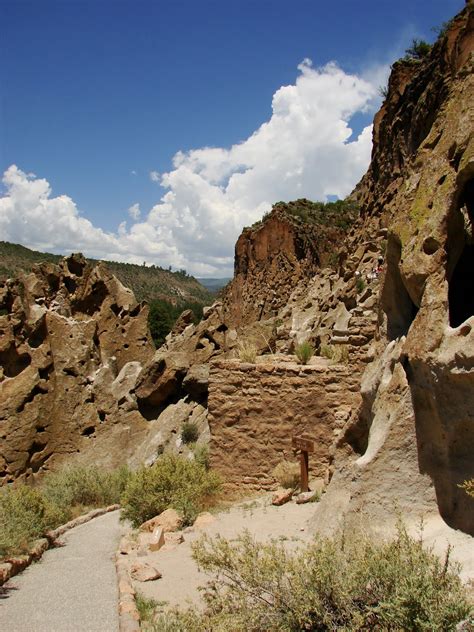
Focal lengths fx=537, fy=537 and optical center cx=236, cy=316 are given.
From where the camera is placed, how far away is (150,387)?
17891 millimetres

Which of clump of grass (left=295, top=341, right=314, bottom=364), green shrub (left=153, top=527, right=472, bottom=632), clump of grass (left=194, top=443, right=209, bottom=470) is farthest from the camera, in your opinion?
clump of grass (left=194, top=443, right=209, bottom=470)

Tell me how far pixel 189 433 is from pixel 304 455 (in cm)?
720

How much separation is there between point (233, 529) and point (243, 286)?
29189mm

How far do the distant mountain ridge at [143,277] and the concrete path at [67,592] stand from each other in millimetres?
73597

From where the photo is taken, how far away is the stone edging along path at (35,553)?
754cm

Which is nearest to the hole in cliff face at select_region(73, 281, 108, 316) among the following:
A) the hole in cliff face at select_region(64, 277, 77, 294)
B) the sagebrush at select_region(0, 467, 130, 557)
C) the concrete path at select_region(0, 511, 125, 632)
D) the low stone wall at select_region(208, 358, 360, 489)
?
the hole in cliff face at select_region(64, 277, 77, 294)

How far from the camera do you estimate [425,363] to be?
534 cm

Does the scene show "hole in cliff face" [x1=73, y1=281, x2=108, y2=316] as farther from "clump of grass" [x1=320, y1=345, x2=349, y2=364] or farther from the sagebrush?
"clump of grass" [x1=320, y1=345, x2=349, y2=364]

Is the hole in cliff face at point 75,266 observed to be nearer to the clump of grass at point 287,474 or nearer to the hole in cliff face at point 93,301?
the hole in cliff face at point 93,301

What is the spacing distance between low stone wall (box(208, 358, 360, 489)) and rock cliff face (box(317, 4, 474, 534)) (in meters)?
2.72

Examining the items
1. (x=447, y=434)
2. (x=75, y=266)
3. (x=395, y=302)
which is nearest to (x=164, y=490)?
(x=395, y=302)

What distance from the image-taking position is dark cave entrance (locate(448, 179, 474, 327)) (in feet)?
20.7

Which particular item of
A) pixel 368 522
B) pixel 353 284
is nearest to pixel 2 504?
pixel 368 522

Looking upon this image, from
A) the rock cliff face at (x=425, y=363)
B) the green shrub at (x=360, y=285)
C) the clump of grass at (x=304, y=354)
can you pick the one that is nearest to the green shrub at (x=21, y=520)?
the rock cliff face at (x=425, y=363)
